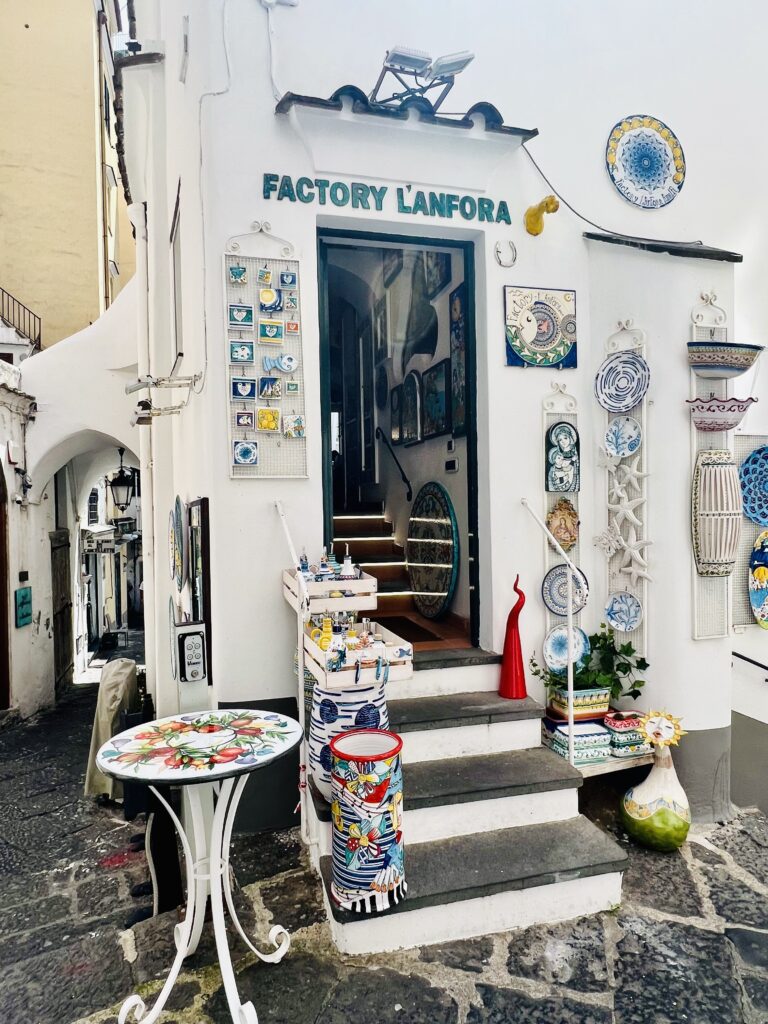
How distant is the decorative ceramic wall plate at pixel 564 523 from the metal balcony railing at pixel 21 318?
9939 mm

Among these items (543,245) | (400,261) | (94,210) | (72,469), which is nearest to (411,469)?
(400,261)

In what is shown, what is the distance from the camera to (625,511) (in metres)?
4.11

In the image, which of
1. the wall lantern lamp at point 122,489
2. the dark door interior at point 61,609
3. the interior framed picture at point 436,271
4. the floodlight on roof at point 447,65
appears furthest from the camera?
the wall lantern lamp at point 122,489

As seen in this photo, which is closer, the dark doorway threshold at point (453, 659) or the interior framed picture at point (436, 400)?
the dark doorway threshold at point (453, 659)

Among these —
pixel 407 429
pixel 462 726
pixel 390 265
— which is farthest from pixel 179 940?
pixel 390 265

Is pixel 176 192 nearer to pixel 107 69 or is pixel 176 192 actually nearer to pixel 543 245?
pixel 543 245

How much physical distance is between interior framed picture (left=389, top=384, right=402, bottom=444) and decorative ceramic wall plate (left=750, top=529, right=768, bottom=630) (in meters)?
3.34

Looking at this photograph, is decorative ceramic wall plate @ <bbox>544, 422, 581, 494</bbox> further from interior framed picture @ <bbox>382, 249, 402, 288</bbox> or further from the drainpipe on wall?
the drainpipe on wall

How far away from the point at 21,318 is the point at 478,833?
11.9 meters

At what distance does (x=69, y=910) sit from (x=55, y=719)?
5492 mm

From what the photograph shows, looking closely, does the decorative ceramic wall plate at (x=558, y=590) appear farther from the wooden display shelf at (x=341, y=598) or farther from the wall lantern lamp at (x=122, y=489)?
the wall lantern lamp at (x=122, y=489)

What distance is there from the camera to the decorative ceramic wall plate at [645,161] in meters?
4.32

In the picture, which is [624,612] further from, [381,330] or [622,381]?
[381,330]

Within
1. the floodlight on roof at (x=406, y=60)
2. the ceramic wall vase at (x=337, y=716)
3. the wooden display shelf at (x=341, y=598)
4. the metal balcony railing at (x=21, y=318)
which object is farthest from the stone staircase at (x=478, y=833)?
the metal balcony railing at (x=21, y=318)
